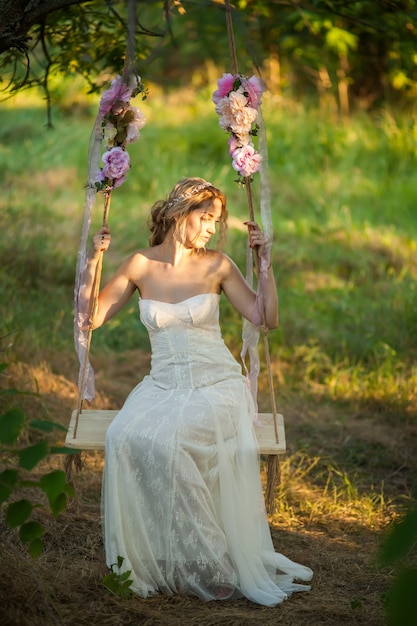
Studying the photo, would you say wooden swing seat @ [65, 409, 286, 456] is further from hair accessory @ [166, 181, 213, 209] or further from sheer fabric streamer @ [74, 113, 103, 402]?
hair accessory @ [166, 181, 213, 209]

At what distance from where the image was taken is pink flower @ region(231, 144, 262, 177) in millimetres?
3871

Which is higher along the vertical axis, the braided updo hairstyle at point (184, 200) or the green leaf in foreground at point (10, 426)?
the braided updo hairstyle at point (184, 200)

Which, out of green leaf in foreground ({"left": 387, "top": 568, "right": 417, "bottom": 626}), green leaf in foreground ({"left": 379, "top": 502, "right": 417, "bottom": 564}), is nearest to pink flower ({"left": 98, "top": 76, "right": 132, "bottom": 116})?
green leaf in foreground ({"left": 379, "top": 502, "right": 417, "bottom": 564})

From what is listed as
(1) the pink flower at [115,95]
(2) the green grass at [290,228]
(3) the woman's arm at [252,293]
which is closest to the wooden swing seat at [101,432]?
(3) the woman's arm at [252,293]

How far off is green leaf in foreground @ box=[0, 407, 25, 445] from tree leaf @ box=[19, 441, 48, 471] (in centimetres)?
5

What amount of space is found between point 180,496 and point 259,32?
33.1 feet

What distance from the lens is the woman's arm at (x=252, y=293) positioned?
384 centimetres

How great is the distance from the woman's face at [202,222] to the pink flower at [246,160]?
24cm

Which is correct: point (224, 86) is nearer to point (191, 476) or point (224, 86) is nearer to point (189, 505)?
point (191, 476)

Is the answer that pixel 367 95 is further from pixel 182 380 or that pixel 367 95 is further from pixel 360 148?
pixel 182 380

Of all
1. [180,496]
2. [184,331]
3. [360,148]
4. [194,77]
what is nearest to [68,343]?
[184,331]

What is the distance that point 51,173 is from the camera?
10039 millimetres

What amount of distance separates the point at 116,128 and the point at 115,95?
0.16m

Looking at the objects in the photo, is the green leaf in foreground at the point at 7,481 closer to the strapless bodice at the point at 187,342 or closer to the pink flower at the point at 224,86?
the strapless bodice at the point at 187,342
